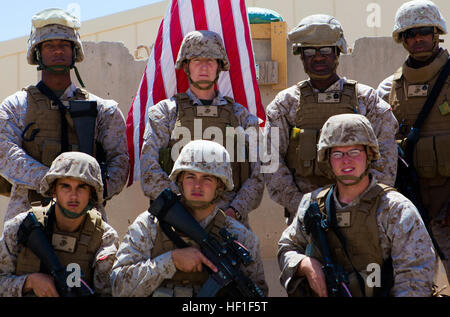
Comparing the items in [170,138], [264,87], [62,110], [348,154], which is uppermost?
[264,87]

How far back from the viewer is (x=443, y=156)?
19.4ft

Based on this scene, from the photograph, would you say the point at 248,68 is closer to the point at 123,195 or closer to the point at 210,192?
the point at 123,195

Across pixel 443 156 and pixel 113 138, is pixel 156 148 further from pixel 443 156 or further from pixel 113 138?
pixel 443 156

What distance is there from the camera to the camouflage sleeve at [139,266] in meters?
4.64

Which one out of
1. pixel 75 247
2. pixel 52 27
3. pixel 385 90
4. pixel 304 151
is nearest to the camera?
pixel 75 247

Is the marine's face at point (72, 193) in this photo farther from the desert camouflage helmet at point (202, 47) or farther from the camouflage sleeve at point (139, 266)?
the desert camouflage helmet at point (202, 47)

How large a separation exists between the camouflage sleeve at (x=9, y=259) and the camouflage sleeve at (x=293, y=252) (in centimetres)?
162

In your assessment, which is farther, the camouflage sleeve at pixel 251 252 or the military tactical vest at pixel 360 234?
the camouflage sleeve at pixel 251 252

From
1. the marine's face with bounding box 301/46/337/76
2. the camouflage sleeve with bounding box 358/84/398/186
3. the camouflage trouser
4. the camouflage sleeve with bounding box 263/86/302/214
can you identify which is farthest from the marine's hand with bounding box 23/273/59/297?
the marine's face with bounding box 301/46/337/76

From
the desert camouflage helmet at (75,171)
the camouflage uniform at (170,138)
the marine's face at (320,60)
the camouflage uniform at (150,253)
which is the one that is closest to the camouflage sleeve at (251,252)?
the camouflage uniform at (150,253)

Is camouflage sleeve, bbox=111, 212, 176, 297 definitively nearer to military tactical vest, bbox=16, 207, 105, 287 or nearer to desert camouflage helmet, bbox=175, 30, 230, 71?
military tactical vest, bbox=16, 207, 105, 287

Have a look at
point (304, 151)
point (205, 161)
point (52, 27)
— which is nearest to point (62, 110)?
point (52, 27)

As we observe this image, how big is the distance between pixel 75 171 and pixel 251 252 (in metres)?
1.27

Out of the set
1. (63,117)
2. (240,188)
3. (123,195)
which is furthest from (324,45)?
(123,195)
